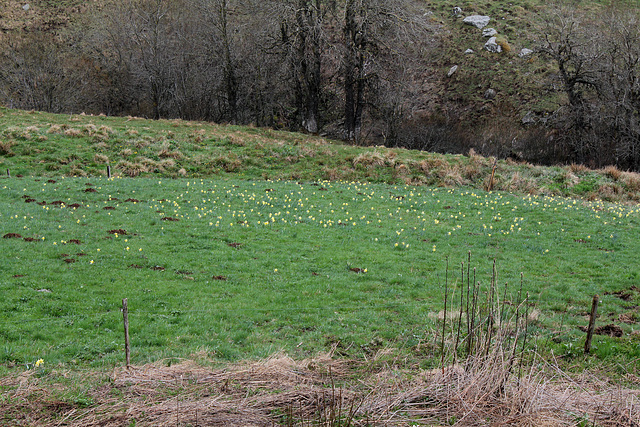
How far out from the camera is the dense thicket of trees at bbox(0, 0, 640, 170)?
36.6m

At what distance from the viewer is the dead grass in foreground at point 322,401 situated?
517 cm

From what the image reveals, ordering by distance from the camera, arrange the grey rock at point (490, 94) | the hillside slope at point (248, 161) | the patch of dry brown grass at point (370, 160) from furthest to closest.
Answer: the grey rock at point (490, 94), the patch of dry brown grass at point (370, 160), the hillside slope at point (248, 161)

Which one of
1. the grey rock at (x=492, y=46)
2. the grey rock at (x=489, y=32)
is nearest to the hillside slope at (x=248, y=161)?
the grey rock at (x=492, y=46)

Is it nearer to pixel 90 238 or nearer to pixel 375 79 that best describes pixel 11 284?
pixel 90 238

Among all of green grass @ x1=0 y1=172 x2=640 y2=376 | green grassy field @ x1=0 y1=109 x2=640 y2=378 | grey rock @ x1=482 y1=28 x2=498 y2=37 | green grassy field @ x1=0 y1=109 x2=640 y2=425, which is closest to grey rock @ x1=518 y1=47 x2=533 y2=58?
grey rock @ x1=482 y1=28 x2=498 y2=37

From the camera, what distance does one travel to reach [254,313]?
1005 cm

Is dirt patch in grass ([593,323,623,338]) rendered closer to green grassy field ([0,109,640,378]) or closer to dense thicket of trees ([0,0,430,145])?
green grassy field ([0,109,640,378])

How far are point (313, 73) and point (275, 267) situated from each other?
28.3 metres

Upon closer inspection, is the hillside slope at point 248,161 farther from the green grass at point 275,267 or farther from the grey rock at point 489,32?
the grey rock at point 489,32

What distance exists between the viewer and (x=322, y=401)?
5547 millimetres

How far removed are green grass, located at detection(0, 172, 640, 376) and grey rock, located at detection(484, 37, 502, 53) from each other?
4257 centimetres

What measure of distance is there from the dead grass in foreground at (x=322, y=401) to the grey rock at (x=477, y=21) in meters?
66.0

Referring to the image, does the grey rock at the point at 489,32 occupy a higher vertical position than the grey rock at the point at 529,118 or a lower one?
higher

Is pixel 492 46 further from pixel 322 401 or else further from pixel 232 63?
pixel 322 401
